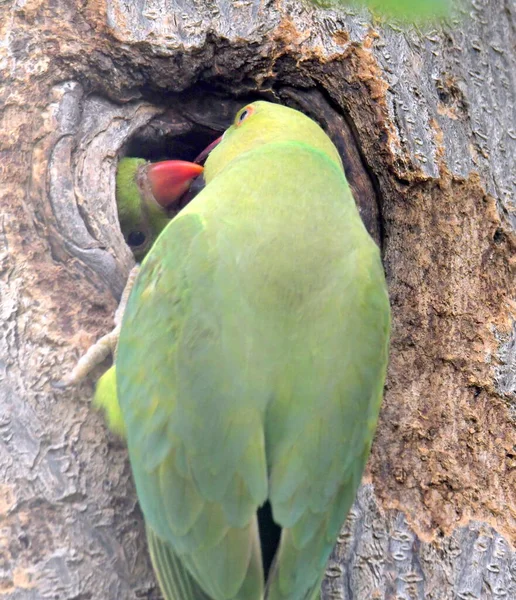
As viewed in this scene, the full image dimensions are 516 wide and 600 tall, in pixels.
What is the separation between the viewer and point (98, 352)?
216cm

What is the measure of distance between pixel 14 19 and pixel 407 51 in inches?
48.9

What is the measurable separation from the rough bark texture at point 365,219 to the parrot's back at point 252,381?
0.70ft

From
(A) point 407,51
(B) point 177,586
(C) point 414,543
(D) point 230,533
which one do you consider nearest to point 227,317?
(D) point 230,533

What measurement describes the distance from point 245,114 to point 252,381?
108cm

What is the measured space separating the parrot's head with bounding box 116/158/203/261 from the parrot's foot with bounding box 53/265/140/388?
3.45 feet

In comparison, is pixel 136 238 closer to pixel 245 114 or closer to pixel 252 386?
pixel 245 114

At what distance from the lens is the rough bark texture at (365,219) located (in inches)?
80.6

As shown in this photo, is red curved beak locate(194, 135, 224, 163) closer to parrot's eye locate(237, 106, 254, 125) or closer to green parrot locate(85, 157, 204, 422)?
green parrot locate(85, 157, 204, 422)

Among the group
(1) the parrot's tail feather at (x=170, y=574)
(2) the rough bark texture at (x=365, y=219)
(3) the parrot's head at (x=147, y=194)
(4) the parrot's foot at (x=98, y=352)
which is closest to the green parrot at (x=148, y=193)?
(3) the parrot's head at (x=147, y=194)

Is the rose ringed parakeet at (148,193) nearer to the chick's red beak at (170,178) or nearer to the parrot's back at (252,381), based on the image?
the chick's red beak at (170,178)

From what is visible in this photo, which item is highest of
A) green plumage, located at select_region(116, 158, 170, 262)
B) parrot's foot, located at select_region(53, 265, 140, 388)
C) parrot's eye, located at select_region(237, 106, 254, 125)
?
parrot's eye, located at select_region(237, 106, 254, 125)

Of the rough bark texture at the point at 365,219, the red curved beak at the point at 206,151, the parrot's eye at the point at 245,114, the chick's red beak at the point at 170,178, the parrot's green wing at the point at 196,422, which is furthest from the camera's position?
the chick's red beak at the point at 170,178

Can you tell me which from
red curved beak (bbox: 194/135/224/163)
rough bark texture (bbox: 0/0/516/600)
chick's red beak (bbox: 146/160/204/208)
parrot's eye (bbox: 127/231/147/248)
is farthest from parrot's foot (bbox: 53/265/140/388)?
parrot's eye (bbox: 127/231/147/248)

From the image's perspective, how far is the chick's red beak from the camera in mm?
3234
